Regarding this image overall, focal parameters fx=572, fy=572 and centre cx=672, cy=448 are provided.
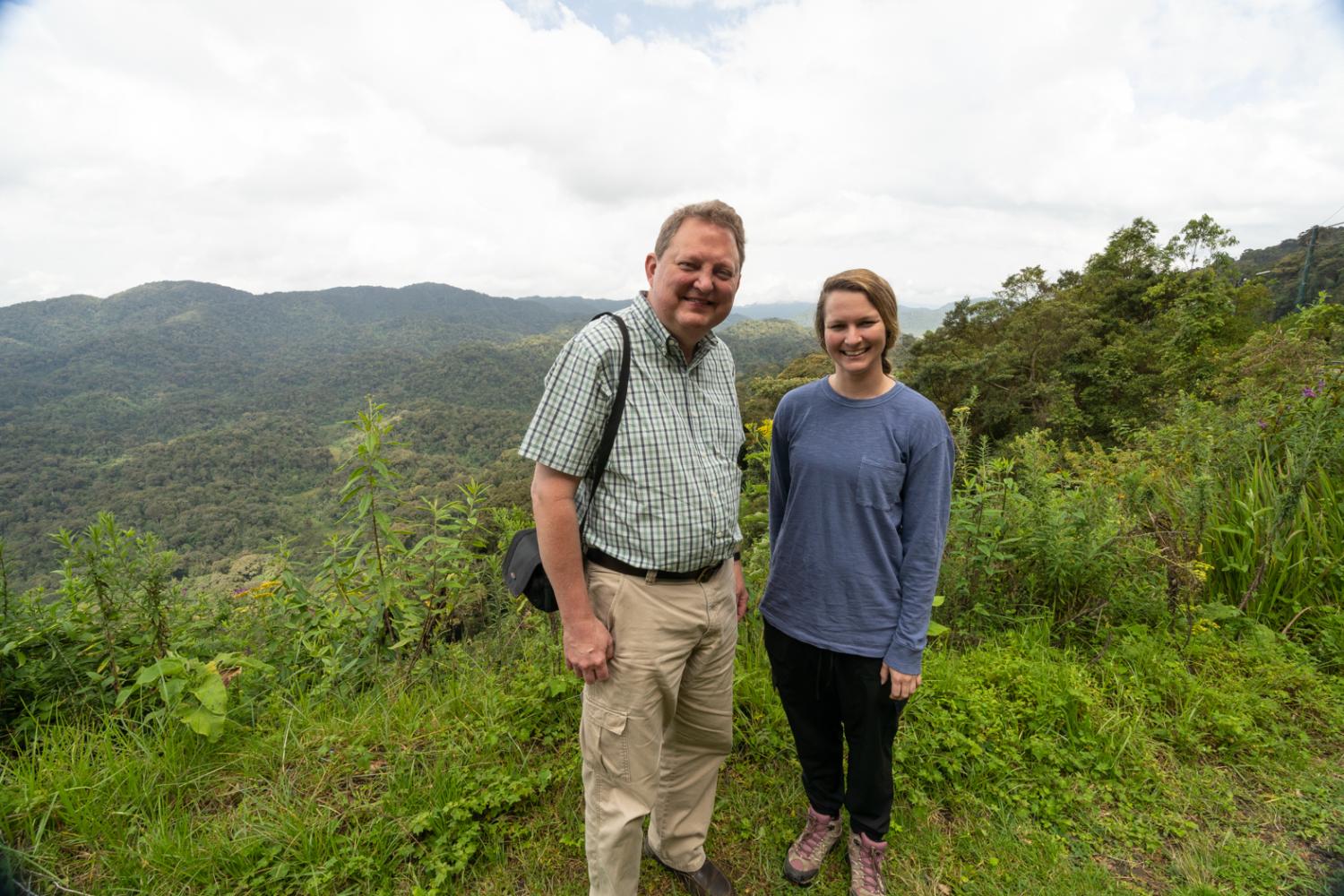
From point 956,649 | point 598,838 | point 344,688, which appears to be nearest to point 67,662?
point 344,688

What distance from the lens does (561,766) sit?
2391 mm

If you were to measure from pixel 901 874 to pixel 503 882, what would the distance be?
1405mm

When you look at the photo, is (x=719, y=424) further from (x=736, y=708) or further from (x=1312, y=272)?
(x=1312, y=272)

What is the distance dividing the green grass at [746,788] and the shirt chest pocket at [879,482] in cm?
132

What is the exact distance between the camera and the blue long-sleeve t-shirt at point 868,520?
1781mm

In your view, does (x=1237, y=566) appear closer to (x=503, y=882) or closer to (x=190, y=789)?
(x=503, y=882)

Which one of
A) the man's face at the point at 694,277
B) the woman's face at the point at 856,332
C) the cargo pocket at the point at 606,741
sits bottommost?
the cargo pocket at the point at 606,741

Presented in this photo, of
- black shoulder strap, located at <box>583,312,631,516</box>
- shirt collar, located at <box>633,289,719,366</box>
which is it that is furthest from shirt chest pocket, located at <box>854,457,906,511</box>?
black shoulder strap, located at <box>583,312,631,516</box>

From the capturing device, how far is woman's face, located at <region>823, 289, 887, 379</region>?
177 centimetres

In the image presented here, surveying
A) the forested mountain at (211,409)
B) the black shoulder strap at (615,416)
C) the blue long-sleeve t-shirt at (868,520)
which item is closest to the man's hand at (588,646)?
the black shoulder strap at (615,416)


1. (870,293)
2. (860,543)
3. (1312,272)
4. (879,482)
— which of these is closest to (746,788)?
(860,543)

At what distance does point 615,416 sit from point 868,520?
2.88ft

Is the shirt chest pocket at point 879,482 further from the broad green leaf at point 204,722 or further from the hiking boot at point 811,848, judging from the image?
the broad green leaf at point 204,722

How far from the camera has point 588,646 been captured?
161cm
